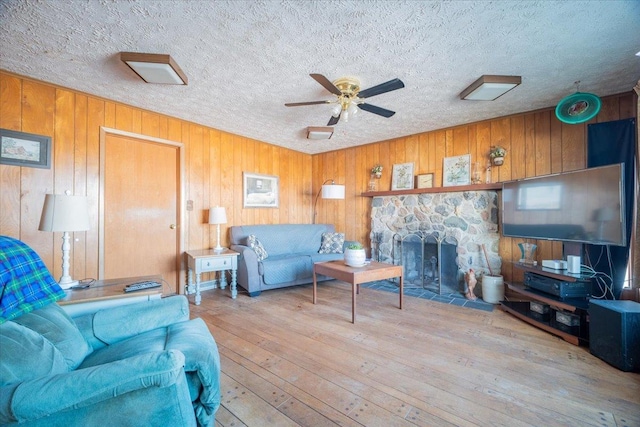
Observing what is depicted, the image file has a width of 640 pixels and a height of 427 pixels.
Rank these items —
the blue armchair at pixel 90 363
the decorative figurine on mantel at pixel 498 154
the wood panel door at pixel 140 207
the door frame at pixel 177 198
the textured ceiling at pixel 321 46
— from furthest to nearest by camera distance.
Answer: the decorative figurine on mantel at pixel 498 154 < the wood panel door at pixel 140 207 < the door frame at pixel 177 198 < the textured ceiling at pixel 321 46 < the blue armchair at pixel 90 363

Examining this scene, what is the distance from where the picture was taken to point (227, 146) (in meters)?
4.13

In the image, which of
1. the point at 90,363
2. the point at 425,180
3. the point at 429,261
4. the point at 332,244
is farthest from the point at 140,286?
the point at 425,180

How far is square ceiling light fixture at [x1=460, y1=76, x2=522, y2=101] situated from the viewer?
2387 millimetres

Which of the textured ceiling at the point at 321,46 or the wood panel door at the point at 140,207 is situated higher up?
the textured ceiling at the point at 321,46

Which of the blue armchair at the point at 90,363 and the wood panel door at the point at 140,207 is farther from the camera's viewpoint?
the wood panel door at the point at 140,207

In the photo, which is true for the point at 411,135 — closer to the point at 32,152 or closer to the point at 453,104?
the point at 453,104

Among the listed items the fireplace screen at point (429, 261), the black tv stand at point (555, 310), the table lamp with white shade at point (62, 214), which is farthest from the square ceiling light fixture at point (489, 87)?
the table lamp with white shade at point (62, 214)

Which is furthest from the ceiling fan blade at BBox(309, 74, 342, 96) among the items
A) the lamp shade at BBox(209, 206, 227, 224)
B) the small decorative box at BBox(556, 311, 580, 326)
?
the small decorative box at BBox(556, 311, 580, 326)

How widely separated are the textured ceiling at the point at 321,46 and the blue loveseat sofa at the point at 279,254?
6.37 ft

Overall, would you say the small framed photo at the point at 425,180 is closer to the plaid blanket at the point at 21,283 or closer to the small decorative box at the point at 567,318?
the small decorative box at the point at 567,318

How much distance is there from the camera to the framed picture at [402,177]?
14.0 ft

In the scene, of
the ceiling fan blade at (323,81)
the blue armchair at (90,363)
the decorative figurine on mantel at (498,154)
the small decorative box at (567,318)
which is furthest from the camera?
the decorative figurine on mantel at (498,154)

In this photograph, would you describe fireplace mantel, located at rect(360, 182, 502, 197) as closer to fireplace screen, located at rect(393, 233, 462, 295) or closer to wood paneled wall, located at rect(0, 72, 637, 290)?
wood paneled wall, located at rect(0, 72, 637, 290)

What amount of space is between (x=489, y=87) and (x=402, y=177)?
198 cm
